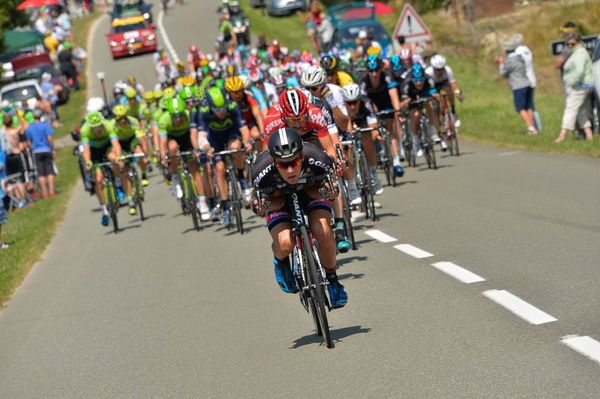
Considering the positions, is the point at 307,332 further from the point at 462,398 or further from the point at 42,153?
the point at 42,153

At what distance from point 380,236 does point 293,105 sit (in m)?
4.99

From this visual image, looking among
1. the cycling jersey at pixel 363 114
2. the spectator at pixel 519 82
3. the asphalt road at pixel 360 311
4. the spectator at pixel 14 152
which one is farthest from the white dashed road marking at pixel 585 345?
the spectator at pixel 14 152

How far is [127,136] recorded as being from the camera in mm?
21594

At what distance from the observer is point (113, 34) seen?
6003cm

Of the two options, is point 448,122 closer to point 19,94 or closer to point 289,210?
point 289,210

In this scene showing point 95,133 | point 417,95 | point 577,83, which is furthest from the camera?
point 417,95

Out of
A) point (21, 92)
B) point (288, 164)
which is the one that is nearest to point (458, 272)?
point (288, 164)

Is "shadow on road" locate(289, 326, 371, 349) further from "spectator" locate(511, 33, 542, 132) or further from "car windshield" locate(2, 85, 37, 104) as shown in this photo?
"car windshield" locate(2, 85, 37, 104)

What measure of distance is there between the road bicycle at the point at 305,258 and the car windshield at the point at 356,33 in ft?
102

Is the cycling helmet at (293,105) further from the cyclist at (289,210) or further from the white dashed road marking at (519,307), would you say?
the white dashed road marking at (519,307)

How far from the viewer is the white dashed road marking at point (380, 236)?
14.3m

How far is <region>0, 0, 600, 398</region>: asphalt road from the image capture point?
7.80 meters

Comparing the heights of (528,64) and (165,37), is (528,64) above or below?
below

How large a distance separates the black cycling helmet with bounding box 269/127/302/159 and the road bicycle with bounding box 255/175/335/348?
29cm
